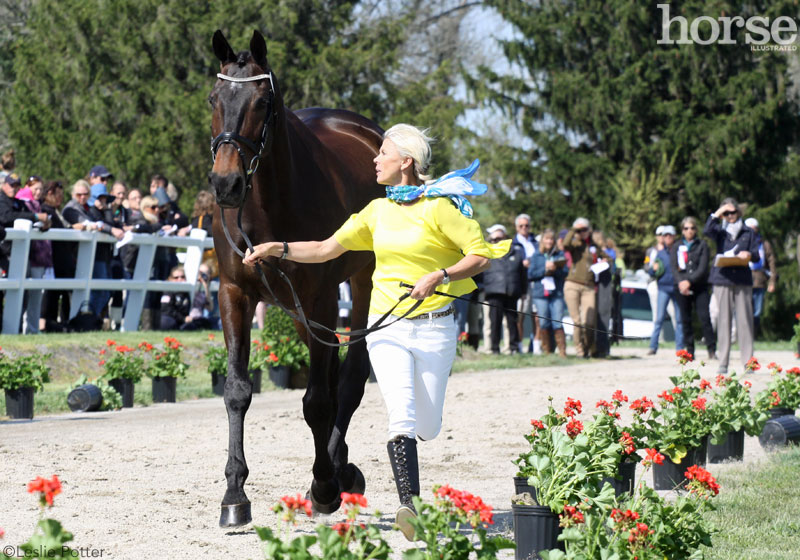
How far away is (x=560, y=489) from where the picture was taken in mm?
4867

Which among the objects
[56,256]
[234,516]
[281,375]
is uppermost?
[56,256]

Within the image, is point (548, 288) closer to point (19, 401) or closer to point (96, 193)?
point (96, 193)

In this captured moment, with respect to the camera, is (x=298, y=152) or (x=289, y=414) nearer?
(x=298, y=152)

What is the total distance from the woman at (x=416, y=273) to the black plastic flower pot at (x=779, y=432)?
410cm

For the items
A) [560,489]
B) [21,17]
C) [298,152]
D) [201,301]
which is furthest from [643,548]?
[21,17]

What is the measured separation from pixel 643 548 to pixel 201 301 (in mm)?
13429

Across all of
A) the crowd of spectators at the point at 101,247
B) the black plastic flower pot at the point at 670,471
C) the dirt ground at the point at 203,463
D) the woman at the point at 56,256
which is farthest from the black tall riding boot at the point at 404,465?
the woman at the point at 56,256

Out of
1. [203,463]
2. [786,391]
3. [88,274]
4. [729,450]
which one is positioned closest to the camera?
[203,463]

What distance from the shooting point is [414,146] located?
5512 mm

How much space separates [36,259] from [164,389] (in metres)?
3.01

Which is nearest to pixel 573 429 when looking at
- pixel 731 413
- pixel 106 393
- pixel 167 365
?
pixel 731 413

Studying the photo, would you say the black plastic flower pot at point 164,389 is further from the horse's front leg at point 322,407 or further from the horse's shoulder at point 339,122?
the horse's front leg at point 322,407

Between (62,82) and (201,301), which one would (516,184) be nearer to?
(62,82)

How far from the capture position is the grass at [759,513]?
5.24 m
